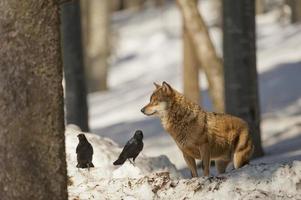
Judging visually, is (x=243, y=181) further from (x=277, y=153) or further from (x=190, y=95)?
(x=190, y=95)

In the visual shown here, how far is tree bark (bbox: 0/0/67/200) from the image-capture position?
5.76 m

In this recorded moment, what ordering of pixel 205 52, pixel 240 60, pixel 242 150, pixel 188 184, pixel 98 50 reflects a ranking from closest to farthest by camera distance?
pixel 188 184, pixel 242 150, pixel 240 60, pixel 205 52, pixel 98 50

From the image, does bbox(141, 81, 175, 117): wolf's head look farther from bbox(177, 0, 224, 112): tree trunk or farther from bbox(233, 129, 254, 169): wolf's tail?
bbox(177, 0, 224, 112): tree trunk

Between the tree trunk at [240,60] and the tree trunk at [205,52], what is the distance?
138 cm

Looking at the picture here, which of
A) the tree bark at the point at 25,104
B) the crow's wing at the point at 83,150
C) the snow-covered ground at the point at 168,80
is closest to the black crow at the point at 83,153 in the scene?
the crow's wing at the point at 83,150

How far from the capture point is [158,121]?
21094 mm

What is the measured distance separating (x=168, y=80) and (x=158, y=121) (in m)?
8.24

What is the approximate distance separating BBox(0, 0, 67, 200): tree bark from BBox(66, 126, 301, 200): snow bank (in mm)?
1453

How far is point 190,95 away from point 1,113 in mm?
13629

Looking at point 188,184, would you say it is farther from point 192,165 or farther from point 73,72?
point 73,72

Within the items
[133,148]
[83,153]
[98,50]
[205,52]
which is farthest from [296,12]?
[83,153]

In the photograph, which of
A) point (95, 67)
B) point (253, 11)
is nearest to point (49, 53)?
point (253, 11)

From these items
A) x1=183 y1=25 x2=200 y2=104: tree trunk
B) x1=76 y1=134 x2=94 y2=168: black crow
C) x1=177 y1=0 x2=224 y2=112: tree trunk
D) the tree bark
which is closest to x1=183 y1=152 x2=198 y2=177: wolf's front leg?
x1=76 y1=134 x2=94 y2=168: black crow

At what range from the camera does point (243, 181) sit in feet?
22.4
